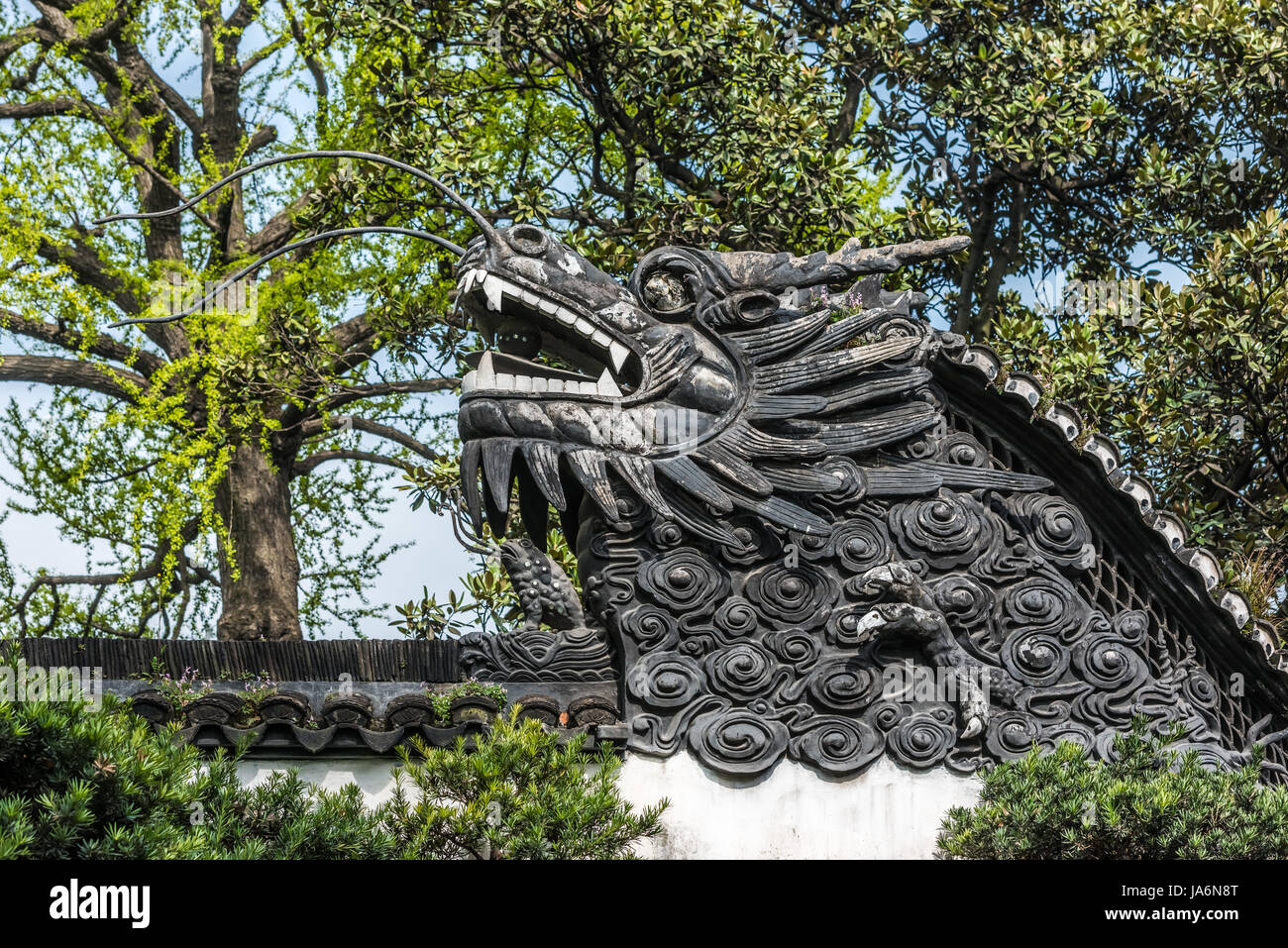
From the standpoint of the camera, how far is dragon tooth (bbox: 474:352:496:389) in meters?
8.59

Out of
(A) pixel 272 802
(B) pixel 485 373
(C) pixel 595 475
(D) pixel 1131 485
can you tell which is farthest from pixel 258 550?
(D) pixel 1131 485

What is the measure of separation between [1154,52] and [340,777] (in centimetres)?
919

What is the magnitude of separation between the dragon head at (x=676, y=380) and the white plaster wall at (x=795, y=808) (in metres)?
1.26

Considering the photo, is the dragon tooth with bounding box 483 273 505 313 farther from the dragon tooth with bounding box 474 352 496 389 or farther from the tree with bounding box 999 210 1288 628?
the tree with bounding box 999 210 1288 628

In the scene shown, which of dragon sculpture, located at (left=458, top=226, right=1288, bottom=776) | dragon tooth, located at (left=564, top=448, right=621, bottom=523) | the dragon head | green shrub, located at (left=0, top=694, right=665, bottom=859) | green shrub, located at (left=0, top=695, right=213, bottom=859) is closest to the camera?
green shrub, located at (left=0, top=695, right=213, bottom=859)

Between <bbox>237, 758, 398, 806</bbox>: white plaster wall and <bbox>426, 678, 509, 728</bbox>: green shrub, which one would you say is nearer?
<bbox>237, 758, 398, 806</bbox>: white plaster wall

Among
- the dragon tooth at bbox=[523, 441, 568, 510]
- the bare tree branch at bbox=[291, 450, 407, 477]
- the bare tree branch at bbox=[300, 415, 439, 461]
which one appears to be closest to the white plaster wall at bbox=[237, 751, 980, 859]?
the dragon tooth at bbox=[523, 441, 568, 510]

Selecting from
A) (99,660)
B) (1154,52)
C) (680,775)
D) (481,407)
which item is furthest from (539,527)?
(1154,52)

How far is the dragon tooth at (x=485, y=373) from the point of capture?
338 inches

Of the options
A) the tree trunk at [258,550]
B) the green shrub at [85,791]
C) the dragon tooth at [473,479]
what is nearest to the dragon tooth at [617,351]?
the dragon tooth at [473,479]

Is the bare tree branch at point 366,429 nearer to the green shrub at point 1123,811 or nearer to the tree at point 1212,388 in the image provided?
the tree at point 1212,388

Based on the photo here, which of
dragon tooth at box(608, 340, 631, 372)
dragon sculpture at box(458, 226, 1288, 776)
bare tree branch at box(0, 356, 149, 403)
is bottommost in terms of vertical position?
dragon sculpture at box(458, 226, 1288, 776)

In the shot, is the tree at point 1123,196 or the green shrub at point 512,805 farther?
the tree at point 1123,196

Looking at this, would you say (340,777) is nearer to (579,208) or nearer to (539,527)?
(539,527)
